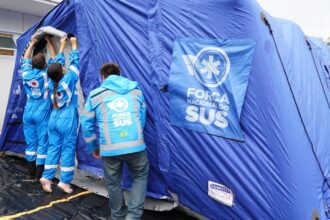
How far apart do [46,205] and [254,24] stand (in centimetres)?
257

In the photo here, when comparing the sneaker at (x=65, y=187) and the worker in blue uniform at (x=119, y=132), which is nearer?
the worker in blue uniform at (x=119, y=132)

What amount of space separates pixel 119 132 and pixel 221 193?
971 mm

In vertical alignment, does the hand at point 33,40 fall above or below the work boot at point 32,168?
above

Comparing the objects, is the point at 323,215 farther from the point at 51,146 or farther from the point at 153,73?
the point at 51,146

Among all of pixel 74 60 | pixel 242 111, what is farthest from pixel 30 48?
pixel 242 111

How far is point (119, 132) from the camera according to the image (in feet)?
8.58

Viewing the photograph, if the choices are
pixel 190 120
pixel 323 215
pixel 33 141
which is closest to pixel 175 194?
pixel 190 120

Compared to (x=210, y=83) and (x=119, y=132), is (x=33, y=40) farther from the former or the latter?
(x=210, y=83)

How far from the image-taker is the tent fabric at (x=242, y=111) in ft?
7.35

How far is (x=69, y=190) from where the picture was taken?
346cm

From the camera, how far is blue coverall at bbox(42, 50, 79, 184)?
3389 millimetres

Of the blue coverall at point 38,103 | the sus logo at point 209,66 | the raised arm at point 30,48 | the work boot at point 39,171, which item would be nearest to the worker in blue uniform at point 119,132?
the sus logo at point 209,66

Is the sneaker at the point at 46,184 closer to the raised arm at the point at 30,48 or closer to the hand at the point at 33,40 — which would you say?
the raised arm at the point at 30,48

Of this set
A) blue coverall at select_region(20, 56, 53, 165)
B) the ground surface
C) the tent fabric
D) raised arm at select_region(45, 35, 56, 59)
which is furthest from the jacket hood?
raised arm at select_region(45, 35, 56, 59)
